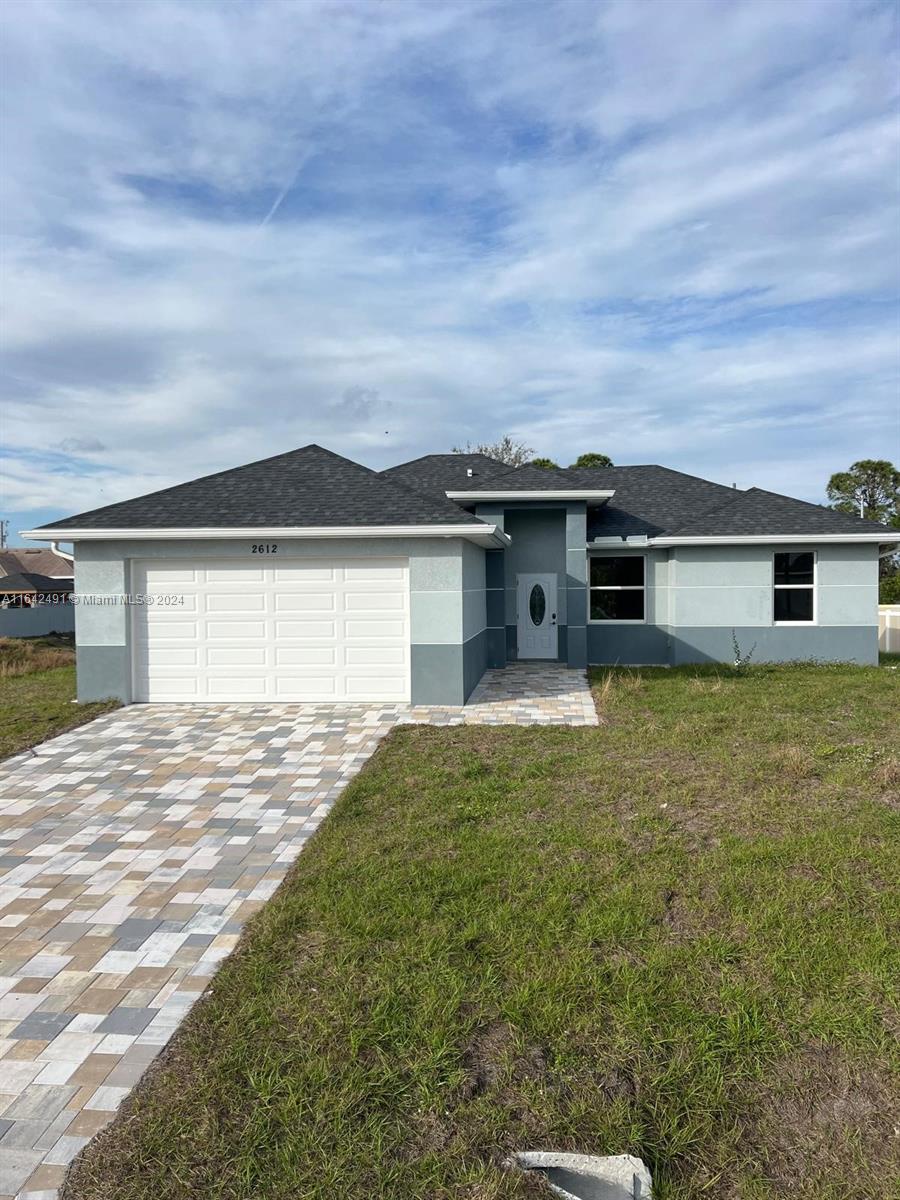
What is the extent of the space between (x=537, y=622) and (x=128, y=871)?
39.5 feet

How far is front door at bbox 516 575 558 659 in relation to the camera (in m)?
16.5

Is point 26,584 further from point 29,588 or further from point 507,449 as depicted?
point 507,449

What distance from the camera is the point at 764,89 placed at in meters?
9.98

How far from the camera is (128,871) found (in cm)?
555

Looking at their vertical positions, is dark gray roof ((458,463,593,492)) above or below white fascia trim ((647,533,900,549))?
above

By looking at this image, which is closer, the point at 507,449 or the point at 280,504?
the point at 280,504

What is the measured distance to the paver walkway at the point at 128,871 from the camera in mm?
3256

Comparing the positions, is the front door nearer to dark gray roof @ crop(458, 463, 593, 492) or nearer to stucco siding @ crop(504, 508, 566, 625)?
stucco siding @ crop(504, 508, 566, 625)

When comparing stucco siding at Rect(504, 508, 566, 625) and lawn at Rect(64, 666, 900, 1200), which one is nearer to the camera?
lawn at Rect(64, 666, 900, 1200)

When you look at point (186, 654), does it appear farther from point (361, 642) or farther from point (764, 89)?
point (764, 89)

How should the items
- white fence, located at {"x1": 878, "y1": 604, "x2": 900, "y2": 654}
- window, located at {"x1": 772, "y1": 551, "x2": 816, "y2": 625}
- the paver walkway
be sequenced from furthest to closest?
1. white fence, located at {"x1": 878, "y1": 604, "x2": 900, "y2": 654}
2. window, located at {"x1": 772, "y1": 551, "x2": 816, "y2": 625}
3. the paver walkway

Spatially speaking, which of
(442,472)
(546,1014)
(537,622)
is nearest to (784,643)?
(537,622)

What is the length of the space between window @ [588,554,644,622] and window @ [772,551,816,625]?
9.42 feet

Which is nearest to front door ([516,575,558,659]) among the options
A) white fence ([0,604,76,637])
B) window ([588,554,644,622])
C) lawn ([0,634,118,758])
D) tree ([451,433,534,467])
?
window ([588,554,644,622])
